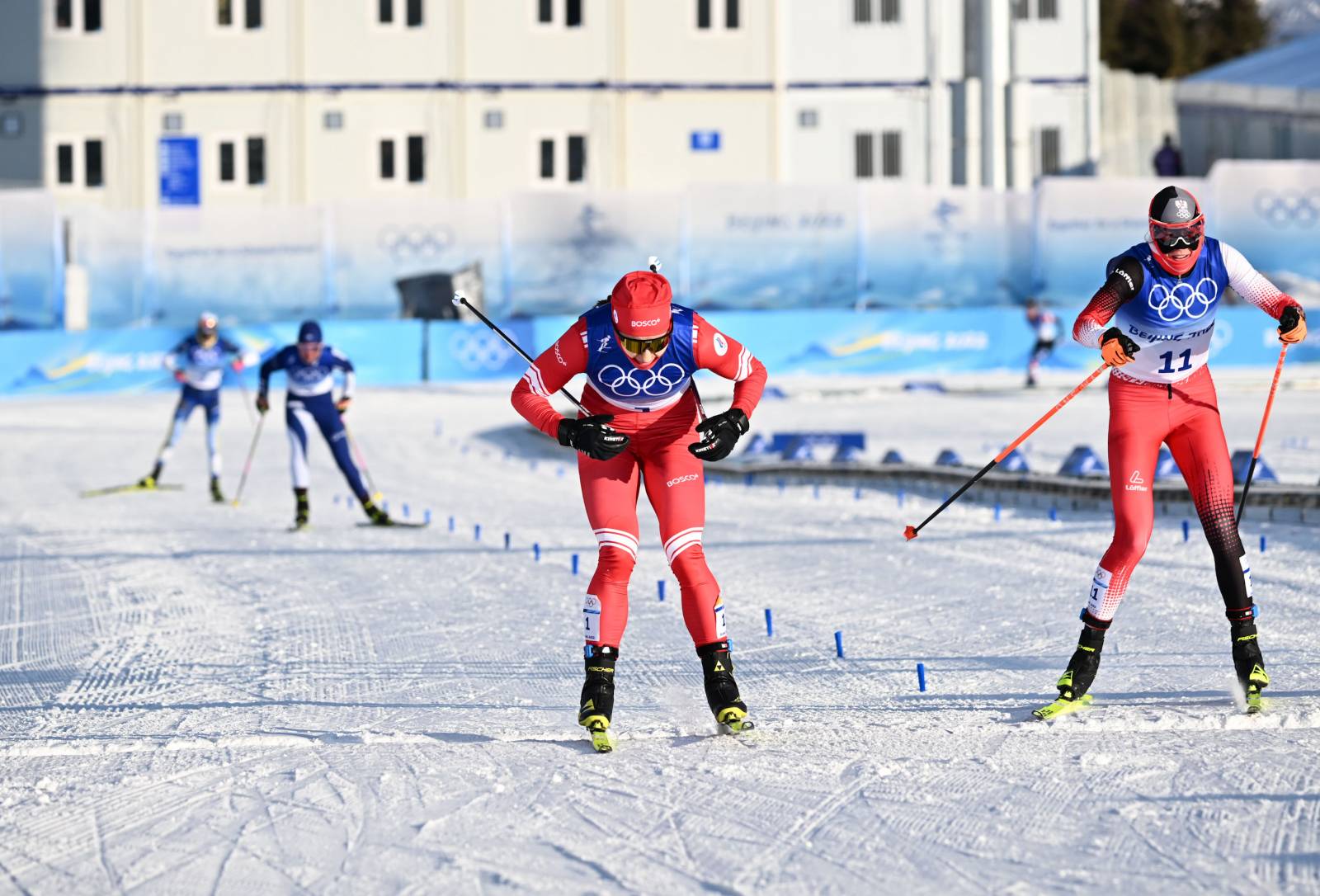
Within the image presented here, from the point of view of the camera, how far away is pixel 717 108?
34.5 metres

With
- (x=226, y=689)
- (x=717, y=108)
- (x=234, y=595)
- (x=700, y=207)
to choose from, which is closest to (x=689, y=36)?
(x=717, y=108)

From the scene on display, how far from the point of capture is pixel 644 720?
649 centimetres

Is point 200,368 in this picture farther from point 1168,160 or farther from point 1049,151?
point 1168,160

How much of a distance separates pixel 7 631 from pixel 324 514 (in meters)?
Answer: 5.48

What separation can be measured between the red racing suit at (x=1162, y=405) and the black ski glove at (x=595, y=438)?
68.3 inches

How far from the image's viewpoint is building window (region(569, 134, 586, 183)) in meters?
34.4

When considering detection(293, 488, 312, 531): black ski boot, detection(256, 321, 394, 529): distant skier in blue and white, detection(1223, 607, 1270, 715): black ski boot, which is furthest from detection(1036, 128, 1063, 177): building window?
detection(1223, 607, 1270, 715): black ski boot

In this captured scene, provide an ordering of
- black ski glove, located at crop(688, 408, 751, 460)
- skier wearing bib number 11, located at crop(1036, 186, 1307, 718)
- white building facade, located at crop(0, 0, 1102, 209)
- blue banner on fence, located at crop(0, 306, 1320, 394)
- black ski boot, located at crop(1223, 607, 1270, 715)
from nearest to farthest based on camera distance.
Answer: black ski glove, located at crop(688, 408, 751, 460), black ski boot, located at crop(1223, 607, 1270, 715), skier wearing bib number 11, located at crop(1036, 186, 1307, 718), blue banner on fence, located at crop(0, 306, 1320, 394), white building facade, located at crop(0, 0, 1102, 209)

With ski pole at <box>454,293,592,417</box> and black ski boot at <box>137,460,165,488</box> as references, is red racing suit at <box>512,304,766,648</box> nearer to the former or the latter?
ski pole at <box>454,293,592,417</box>

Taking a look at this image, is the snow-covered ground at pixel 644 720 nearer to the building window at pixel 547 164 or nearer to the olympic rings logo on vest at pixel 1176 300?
the olympic rings logo on vest at pixel 1176 300

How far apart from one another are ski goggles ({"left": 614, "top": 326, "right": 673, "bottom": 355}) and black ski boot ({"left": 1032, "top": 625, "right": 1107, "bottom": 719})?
1.85m

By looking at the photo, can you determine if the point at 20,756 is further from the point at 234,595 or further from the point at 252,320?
the point at 252,320

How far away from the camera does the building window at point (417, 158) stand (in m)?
34.5

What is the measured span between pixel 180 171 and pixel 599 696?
30.5m
